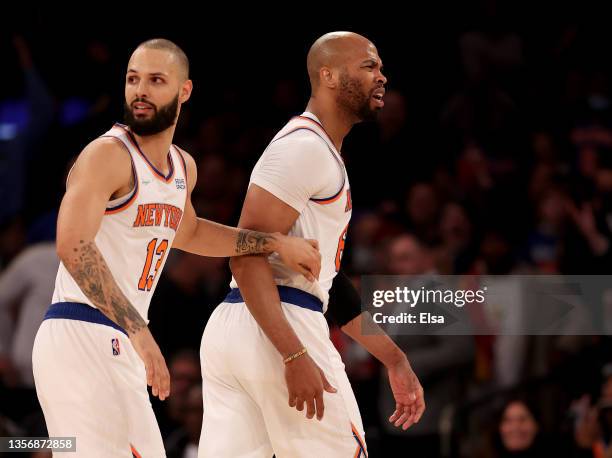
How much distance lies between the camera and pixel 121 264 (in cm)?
466

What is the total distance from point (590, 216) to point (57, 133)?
4838 mm

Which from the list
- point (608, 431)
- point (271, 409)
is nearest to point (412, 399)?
point (271, 409)

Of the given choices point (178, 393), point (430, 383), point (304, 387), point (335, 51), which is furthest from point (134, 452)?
point (430, 383)

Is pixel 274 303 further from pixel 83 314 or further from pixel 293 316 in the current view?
pixel 83 314

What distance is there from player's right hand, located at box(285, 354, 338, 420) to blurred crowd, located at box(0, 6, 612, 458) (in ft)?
10.8

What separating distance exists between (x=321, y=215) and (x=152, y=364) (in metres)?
1.20

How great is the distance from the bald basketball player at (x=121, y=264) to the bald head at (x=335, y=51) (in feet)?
1.96

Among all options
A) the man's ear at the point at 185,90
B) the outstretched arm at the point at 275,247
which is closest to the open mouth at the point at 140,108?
the man's ear at the point at 185,90

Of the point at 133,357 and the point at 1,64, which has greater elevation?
the point at 1,64

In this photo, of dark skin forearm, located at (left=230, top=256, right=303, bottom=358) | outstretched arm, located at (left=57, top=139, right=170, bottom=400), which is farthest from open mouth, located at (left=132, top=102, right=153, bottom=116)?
dark skin forearm, located at (left=230, top=256, right=303, bottom=358)

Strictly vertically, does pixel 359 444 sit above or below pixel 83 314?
below

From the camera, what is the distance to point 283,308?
4.82 m

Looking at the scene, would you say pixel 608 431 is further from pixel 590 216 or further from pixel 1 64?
pixel 1 64

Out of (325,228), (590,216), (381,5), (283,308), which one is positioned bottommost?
(283,308)
